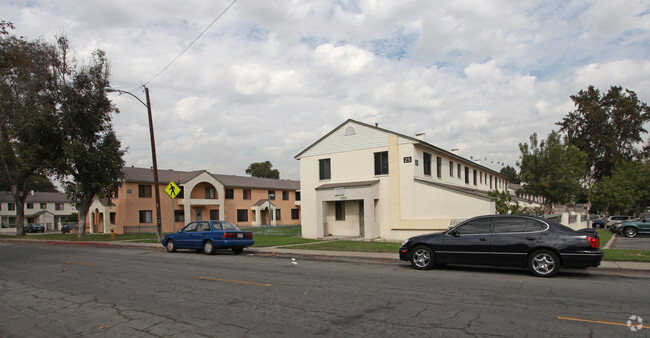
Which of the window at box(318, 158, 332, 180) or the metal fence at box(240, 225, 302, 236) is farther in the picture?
the metal fence at box(240, 225, 302, 236)

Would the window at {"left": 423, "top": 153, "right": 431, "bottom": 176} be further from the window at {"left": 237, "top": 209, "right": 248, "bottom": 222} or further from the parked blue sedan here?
the window at {"left": 237, "top": 209, "right": 248, "bottom": 222}

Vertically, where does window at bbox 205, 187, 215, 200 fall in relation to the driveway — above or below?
above

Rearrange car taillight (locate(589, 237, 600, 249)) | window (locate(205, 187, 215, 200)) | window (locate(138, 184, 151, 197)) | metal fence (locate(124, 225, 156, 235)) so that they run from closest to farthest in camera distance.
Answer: car taillight (locate(589, 237, 600, 249)) → metal fence (locate(124, 225, 156, 235)) → window (locate(138, 184, 151, 197)) → window (locate(205, 187, 215, 200))

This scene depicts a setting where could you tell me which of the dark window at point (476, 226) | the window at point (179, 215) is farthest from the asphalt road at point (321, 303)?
the window at point (179, 215)

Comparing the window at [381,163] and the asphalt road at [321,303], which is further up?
the window at [381,163]

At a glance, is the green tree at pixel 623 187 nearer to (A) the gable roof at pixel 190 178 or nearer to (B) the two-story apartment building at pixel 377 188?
(B) the two-story apartment building at pixel 377 188

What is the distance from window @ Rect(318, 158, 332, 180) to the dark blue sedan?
50.9ft

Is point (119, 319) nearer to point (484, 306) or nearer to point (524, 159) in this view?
point (484, 306)

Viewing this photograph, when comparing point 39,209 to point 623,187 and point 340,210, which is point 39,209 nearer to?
point 340,210

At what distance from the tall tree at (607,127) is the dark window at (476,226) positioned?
151ft

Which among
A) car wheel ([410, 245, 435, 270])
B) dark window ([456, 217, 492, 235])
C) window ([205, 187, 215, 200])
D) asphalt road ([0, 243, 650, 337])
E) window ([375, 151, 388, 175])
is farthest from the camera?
window ([205, 187, 215, 200])

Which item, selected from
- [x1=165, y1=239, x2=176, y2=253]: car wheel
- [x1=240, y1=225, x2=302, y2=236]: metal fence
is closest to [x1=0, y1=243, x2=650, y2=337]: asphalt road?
[x1=165, y1=239, x2=176, y2=253]: car wheel

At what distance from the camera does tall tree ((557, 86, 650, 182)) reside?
48750mm

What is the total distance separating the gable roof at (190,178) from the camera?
44.0 m
